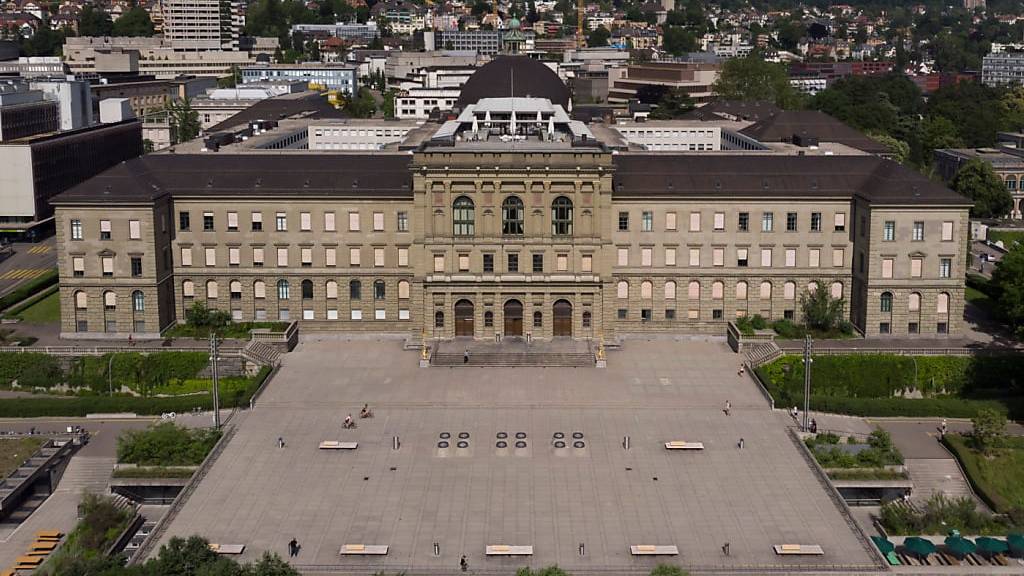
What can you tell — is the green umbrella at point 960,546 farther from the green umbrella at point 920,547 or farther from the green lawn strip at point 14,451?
the green lawn strip at point 14,451

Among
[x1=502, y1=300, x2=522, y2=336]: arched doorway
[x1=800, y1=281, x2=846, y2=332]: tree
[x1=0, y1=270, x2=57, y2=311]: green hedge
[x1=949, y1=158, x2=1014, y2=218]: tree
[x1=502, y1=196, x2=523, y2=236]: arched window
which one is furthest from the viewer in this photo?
[x1=949, y1=158, x2=1014, y2=218]: tree

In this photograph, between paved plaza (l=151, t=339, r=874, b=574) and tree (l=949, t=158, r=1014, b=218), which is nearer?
paved plaza (l=151, t=339, r=874, b=574)

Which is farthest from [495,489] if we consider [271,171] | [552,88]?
[552,88]

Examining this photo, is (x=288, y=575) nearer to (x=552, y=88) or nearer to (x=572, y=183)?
(x=572, y=183)

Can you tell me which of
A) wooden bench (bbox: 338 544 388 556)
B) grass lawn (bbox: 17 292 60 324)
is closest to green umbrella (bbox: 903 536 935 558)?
wooden bench (bbox: 338 544 388 556)

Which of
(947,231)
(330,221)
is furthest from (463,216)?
(947,231)

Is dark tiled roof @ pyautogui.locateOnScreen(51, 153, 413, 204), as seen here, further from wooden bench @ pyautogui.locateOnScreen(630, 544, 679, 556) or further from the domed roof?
the domed roof
